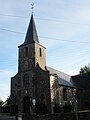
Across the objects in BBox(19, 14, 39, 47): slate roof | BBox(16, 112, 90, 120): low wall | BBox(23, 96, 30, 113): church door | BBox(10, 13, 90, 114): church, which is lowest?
BBox(16, 112, 90, 120): low wall

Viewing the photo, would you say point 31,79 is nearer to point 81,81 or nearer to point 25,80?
point 25,80

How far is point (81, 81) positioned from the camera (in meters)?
57.9

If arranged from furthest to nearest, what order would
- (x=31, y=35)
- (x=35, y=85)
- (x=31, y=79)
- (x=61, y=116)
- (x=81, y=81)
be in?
1. (x=81, y=81)
2. (x=31, y=35)
3. (x=31, y=79)
4. (x=35, y=85)
5. (x=61, y=116)

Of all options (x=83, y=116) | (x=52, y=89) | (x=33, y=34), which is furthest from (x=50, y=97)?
(x=83, y=116)

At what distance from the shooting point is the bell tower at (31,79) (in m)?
46.4

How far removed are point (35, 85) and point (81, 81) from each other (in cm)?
1384

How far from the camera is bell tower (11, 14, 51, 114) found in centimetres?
4644

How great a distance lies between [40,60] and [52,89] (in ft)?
22.1

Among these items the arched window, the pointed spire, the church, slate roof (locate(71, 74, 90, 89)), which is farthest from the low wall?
slate roof (locate(71, 74, 90, 89))

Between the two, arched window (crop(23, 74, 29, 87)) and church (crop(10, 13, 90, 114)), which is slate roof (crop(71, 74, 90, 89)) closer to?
church (crop(10, 13, 90, 114))

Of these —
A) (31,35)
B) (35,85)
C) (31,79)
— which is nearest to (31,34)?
(31,35)

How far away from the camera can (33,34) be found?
169 ft

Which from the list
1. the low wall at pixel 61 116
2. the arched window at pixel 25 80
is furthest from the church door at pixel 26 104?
the low wall at pixel 61 116

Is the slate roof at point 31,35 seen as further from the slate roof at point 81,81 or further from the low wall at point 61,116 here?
the low wall at point 61,116
